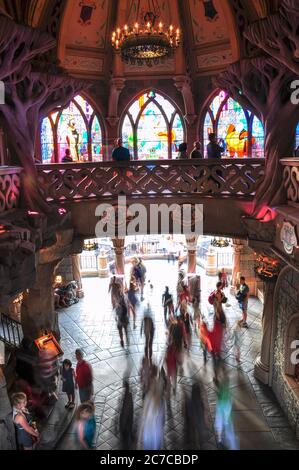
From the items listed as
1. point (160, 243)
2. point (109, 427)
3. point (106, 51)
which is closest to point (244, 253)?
point (160, 243)

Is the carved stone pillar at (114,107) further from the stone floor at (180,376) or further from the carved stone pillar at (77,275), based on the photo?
the stone floor at (180,376)

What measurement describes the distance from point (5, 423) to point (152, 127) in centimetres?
1230

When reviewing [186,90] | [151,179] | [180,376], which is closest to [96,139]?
[186,90]

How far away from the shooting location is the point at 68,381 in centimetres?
1004

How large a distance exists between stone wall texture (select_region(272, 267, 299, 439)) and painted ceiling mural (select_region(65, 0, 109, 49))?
10.4 metres

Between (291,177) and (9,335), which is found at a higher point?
(291,177)

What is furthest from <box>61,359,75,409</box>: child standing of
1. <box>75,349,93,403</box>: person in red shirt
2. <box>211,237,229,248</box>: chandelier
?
<box>211,237,229,248</box>: chandelier

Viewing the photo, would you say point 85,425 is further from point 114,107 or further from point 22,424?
point 114,107

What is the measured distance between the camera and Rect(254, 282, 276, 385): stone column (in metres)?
11.3

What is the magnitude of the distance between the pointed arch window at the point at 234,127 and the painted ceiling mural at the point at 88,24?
14.9 ft

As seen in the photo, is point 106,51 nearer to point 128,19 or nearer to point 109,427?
point 128,19

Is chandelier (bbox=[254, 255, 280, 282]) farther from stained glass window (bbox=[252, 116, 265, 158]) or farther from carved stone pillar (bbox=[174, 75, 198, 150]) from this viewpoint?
carved stone pillar (bbox=[174, 75, 198, 150])

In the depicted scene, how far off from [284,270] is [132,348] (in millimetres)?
5213

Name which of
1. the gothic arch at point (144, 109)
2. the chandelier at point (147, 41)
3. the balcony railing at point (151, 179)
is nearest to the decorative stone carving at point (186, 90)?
the gothic arch at point (144, 109)
